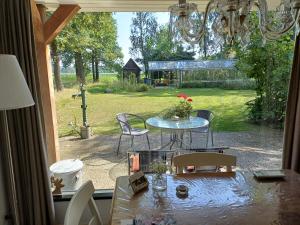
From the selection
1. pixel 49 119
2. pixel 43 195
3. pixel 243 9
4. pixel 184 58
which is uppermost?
pixel 243 9

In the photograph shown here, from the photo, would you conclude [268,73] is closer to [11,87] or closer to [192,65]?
[192,65]

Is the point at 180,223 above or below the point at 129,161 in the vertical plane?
above

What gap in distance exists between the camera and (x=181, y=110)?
9.84 ft

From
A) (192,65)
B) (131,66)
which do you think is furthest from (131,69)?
(192,65)

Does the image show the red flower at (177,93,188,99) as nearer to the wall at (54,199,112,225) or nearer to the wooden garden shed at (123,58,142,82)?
the wooden garden shed at (123,58,142,82)

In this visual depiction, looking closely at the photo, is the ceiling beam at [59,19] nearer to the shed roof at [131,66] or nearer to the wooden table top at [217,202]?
the shed roof at [131,66]

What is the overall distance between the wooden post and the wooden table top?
3.81 ft

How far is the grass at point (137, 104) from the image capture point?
9.29 feet

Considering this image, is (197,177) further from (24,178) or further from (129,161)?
(24,178)

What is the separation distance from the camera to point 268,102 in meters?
2.95

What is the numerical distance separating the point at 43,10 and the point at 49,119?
105 centimetres

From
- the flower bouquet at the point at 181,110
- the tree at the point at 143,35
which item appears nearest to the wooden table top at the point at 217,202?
the flower bouquet at the point at 181,110

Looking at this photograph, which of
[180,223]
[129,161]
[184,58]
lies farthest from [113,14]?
[180,223]

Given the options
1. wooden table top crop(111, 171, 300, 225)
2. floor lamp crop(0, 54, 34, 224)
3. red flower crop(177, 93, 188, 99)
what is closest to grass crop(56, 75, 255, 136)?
red flower crop(177, 93, 188, 99)
